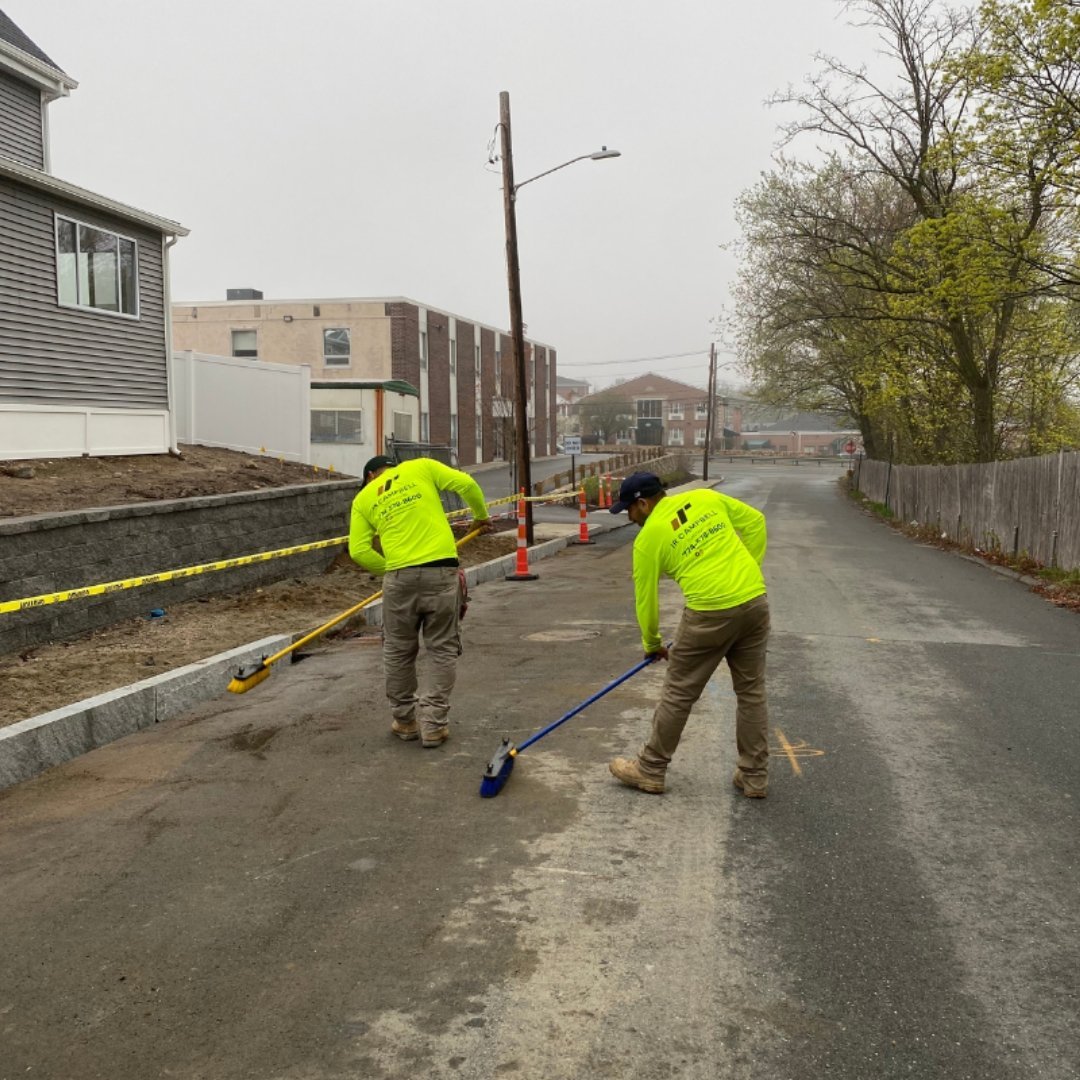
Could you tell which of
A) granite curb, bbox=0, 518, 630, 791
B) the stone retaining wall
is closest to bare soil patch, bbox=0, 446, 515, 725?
the stone retaining wall

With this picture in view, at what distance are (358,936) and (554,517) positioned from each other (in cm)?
2444

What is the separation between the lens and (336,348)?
42344 millimetres

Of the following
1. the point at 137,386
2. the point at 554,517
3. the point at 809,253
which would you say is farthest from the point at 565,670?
the point at 809,253

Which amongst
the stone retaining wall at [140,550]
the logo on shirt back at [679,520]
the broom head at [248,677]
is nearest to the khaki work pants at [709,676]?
the logo on shirt back at [679,520]

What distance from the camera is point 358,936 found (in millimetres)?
3439

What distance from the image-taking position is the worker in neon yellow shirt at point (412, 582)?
5895 mm

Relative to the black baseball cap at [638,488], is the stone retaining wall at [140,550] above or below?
below

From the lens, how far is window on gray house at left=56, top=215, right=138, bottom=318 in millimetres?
14570

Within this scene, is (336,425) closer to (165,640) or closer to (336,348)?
(336,348)

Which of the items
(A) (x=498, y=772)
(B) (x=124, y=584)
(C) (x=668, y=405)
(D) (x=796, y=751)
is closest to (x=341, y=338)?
(B) (x=124, y=584)

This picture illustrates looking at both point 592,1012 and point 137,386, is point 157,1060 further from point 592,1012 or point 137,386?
point 137,386

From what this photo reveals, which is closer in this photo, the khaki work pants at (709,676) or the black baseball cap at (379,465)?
the khaki work pants at (709,676)

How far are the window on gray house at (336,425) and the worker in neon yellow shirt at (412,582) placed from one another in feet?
75.9

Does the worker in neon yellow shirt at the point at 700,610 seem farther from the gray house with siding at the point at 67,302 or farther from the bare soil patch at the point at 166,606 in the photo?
the gray house with siding at the point at 67,302
